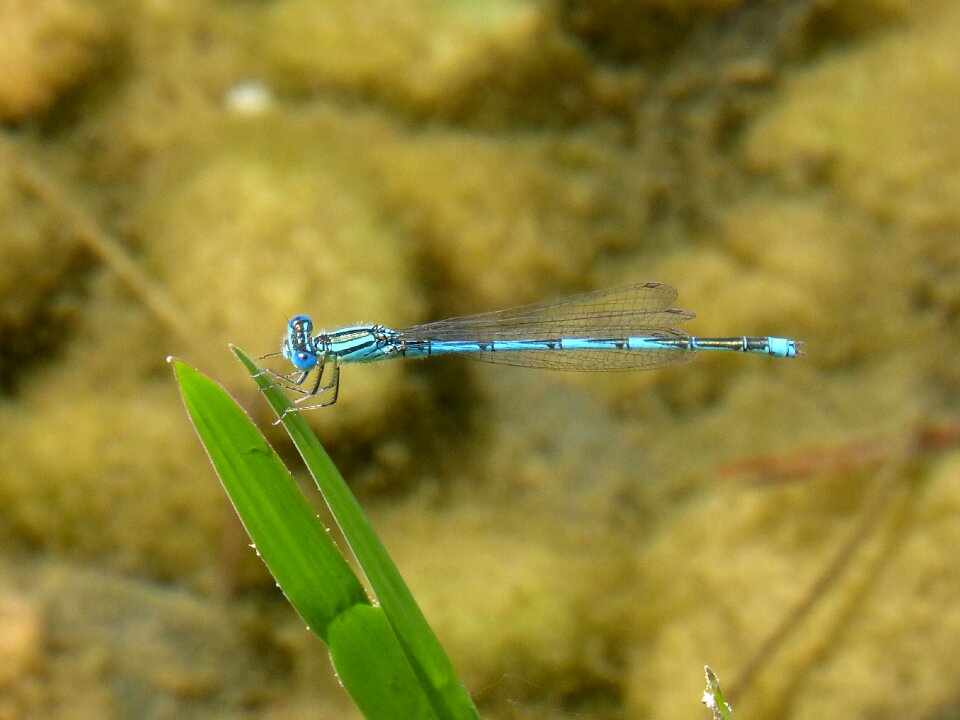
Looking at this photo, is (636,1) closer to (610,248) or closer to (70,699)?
(610,248)

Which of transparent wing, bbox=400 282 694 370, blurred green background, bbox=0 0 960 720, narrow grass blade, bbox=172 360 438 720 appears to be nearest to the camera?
narrow grass blade, bbox=172 360 438 720

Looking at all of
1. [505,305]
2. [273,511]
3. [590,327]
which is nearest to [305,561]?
[273,511]

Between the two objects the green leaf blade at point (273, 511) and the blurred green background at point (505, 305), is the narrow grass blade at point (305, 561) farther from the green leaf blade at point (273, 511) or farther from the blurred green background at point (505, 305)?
the blurred green background at point (505, 305)

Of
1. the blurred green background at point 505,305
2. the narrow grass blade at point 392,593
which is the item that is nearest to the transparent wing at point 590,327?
the blurred green background at point 505,305

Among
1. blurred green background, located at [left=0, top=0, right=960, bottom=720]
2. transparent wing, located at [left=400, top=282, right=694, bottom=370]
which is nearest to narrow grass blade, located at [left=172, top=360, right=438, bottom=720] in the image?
blurred green background, located at [left=0, top=0, right=960, bottom=720]

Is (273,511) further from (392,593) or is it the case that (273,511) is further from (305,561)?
(392,593)

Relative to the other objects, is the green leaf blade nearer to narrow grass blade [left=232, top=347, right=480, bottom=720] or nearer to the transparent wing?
narrow grass blade [left=232, top=347, right=480, bottom=720]

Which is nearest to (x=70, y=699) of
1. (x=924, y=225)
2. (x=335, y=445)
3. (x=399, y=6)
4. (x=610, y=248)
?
(x=335, y=445)
